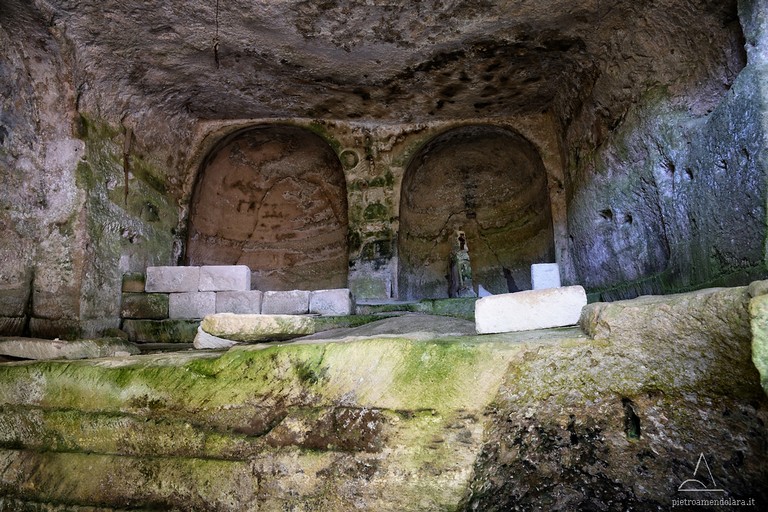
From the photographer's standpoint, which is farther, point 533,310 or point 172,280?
point 172,280

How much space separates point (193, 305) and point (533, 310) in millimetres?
4163

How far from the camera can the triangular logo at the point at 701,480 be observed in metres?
1.94

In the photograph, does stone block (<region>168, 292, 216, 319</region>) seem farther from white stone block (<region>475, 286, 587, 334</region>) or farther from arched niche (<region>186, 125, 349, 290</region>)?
white stone block (<region>475, 286, 587, 334</region>)

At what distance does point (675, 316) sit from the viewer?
1.93 metres

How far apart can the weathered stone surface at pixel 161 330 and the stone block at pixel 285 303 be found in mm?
771

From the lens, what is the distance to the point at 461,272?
22.4ft

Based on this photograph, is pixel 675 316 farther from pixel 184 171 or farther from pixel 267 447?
pixel 184 171

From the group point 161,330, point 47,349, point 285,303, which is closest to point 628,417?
point 47,349

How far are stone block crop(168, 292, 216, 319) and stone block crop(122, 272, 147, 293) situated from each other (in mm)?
386

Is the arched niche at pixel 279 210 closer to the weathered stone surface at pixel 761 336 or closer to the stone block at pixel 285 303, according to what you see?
the stone block at pixel 285 303

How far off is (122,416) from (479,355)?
1.70m

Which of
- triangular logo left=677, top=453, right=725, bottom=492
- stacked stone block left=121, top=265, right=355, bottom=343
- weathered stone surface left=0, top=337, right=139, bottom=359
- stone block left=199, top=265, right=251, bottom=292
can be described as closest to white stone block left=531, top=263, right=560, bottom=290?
stacked stone block left=121, top=265, right=355, bottom=343

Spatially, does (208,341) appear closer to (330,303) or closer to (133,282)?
(330,303)

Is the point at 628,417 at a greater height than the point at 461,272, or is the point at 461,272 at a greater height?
the point at 461,272
